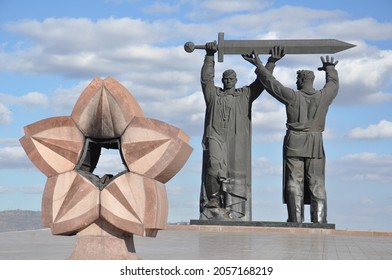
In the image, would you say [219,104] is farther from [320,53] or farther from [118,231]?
[118,231]

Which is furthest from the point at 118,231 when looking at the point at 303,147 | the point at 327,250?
the point at 303,147

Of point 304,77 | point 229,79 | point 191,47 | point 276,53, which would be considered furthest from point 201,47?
point 304,77

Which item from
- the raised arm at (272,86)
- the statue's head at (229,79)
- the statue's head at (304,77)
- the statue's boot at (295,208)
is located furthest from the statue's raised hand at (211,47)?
the statue's boot at (295,208)

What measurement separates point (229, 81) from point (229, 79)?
0.04 meters

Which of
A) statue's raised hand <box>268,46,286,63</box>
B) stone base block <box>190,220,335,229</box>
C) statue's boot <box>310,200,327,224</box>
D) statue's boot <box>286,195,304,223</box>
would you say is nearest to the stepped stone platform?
stone base block <box>190,220,335,229</box>

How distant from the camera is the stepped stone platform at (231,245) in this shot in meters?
10.9

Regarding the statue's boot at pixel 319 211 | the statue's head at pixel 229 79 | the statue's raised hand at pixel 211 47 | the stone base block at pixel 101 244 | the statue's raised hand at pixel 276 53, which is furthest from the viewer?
the statue's raised hand at pixel 211 47

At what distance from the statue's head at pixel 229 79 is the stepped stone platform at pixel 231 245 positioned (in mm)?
3040

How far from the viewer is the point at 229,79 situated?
17.8 meters

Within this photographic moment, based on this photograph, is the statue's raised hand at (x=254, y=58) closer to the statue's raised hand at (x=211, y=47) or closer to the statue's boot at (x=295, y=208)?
the statue's raised hand at (x=211, y=47)

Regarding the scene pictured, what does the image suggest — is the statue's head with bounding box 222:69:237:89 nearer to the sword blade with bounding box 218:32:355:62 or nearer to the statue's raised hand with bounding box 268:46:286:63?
the sword blade with bounding box 218:32:355:62

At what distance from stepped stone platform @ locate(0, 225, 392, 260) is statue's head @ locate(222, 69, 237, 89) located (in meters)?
3.04

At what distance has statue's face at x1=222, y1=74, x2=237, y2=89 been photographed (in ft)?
58.3

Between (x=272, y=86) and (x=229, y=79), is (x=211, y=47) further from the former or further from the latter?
(x=272, y=86)
